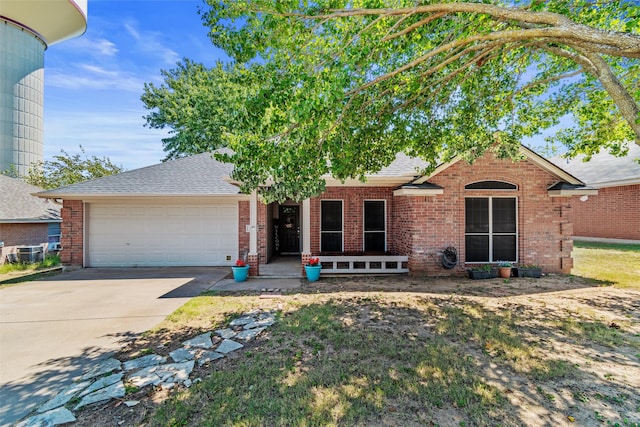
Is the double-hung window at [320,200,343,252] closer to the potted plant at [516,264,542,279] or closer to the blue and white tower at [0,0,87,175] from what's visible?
the potted plant at [516,264,542,279]

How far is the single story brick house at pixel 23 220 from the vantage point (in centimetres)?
1170

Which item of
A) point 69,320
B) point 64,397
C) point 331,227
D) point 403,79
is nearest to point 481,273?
point 331,227

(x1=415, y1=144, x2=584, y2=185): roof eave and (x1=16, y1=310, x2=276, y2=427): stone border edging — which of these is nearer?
(x1=16, y1=310, x2=276, y2=427): stone border edging

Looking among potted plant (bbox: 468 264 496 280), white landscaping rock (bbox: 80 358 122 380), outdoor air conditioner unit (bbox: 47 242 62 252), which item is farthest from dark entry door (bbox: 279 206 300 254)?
outdoor air conditioner unit (bbox: 47 242 62 252)

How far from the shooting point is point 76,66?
12023 millimetres

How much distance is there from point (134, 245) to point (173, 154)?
560 inches

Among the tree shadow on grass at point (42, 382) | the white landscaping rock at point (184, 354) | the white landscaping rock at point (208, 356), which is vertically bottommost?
the tree shadow on grass at point (42, 382)

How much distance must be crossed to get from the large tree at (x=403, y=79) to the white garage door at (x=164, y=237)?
5895 millimetres

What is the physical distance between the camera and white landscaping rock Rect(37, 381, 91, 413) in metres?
2.97

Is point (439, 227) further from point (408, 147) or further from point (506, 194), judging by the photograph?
point (408, 147)

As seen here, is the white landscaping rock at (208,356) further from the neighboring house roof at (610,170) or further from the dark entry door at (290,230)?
the neighboring house roof at (610,170)

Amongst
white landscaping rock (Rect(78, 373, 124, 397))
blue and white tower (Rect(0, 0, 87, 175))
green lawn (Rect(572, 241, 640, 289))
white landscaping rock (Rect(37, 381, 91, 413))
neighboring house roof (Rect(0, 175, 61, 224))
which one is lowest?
white landscaping rock (Rect(37, 381, 91, 413))

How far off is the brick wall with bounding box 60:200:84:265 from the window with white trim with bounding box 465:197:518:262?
1446 centimetres

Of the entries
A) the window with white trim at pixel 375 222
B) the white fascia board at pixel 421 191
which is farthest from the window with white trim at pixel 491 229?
the window with white trim at pixel 375 222
